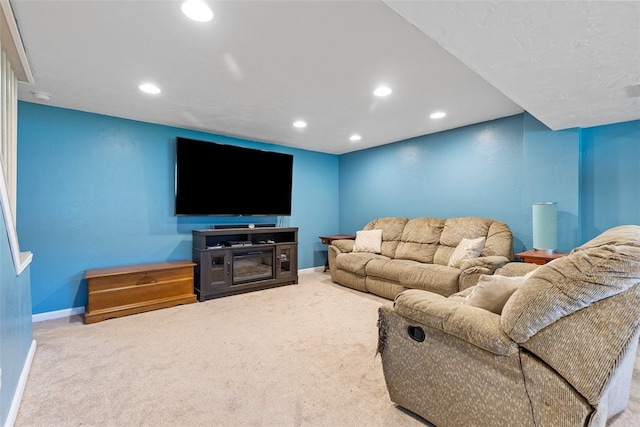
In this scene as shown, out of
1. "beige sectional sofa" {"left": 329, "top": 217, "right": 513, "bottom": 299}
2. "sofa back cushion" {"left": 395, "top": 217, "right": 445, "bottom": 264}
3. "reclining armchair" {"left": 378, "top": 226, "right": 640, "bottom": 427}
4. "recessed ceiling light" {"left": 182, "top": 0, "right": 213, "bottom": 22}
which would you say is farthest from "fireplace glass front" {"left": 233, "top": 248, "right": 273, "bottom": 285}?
"reclining armchair" {"left": 378, "top": 226, "right": 640, "bottom": 427}

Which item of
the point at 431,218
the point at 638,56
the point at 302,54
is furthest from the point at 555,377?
the point at 431,218

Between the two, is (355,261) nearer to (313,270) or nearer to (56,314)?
(313,270)

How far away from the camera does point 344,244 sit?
15.5 feet

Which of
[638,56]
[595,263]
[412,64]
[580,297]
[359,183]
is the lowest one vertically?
[580,297]

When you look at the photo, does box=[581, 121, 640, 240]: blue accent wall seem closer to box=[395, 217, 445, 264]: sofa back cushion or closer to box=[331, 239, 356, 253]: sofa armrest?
box=[395, 217, 445, 264]: sofa back cushion

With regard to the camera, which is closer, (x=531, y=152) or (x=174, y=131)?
(x=531, y=152)

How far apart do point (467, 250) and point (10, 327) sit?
12.7 feet

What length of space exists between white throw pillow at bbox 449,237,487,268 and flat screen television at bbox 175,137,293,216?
254 centimetres

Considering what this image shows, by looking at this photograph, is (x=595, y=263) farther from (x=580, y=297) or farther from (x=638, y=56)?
(x=638, y=56)

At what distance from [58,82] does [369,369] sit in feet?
11.5

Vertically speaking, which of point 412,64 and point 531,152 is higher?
point 412,64

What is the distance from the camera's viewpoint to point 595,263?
3.68ft

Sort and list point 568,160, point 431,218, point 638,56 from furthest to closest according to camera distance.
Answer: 1. point 431,218
2. point 568,160
3. point 638,56

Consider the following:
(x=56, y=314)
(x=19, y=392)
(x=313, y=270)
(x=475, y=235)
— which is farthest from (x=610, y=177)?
(x=56, y=314)
